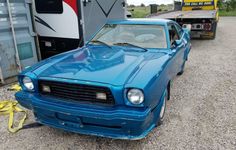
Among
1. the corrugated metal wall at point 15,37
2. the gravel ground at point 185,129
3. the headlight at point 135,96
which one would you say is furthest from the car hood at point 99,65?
the corrugated metal wall at point 15,37

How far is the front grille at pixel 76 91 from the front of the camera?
253cm

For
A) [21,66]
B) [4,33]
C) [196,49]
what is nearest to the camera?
[4,33]

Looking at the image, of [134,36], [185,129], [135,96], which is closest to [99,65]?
[135,96]

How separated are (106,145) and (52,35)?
13.1 ft

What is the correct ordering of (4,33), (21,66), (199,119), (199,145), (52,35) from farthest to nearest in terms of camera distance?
(52,35) < (21,66) < (4,33) < (199,119) < (199,145)

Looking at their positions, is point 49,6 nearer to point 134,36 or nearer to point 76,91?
point 134,36

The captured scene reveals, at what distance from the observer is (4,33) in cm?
482

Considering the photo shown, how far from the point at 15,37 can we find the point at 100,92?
133 inches

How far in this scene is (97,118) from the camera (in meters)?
2.48

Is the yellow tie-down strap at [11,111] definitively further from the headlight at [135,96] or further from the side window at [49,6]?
the side window at [49,6]

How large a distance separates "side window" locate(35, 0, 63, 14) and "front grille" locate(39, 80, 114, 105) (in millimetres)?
3429

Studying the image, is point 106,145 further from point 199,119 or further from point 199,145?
point 199,119

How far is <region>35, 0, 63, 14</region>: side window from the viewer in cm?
568

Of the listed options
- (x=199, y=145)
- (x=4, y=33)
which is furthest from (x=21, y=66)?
(x=199, y=145)
